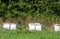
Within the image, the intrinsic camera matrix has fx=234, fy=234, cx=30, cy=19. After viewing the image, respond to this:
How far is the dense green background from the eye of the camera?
16219 millimetres

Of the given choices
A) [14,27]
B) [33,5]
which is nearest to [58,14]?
[33,5]

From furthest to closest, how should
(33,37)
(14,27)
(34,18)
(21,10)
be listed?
(21,10) → (34,18) → (14,27) → (33,37)

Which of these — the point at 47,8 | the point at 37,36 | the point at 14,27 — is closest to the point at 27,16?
the point at 47,8

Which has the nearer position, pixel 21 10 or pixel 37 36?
pixel 37 36

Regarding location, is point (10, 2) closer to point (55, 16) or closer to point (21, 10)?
point (21, 10)

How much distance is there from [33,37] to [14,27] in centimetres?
335

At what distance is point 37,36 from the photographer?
10.4m

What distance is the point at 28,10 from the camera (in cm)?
1678

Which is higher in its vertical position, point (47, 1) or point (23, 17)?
point (47, 1)

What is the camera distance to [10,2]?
16922 millimetres

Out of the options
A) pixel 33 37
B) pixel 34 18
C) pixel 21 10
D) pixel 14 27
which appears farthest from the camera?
pixel 21 10

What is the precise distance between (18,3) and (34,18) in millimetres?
1730

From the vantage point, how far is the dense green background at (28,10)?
16219mm

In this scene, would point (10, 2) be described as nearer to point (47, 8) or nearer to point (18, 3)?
point (18, 3)
